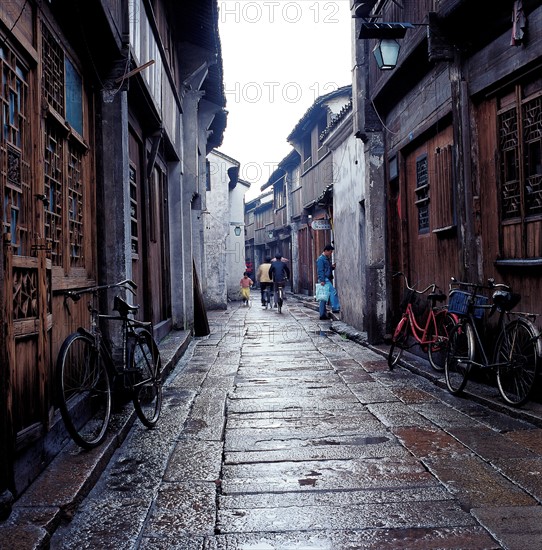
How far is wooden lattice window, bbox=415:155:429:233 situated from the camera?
9383 mm

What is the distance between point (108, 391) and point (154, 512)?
1.45 m

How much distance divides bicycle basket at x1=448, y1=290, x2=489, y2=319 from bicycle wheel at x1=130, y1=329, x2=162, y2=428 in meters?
3.11

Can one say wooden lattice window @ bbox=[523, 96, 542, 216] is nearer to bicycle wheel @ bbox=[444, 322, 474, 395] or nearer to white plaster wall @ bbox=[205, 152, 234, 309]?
bicycle wheel @ bbox=[444, 322, 474, 395]

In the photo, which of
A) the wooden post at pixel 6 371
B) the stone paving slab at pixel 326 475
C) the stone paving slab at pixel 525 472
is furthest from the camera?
the stone paving slab at pixel 326 475

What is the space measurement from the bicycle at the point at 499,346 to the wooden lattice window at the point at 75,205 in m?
3.70

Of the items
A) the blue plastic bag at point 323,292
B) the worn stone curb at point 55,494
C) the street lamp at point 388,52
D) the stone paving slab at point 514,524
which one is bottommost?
the stone paving slab at point 514,524

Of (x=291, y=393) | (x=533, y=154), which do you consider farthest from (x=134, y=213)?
(x=533, y=154)

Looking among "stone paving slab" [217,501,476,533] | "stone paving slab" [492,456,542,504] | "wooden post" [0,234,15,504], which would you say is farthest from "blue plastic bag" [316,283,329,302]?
"wooden post" [0,234,15,504]

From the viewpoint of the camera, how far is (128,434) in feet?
18.4

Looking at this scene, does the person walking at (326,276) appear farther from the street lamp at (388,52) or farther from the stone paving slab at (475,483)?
the stone paving slab at (475,483)

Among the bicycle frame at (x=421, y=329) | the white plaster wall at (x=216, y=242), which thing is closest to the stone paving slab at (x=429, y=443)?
the bicycle frame at (x=421, y=329)

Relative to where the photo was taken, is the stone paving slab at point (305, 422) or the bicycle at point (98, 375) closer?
the bicycle at point (98, 375)

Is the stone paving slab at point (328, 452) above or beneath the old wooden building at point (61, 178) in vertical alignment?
beneath

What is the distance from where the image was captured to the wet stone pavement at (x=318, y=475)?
135 inches
